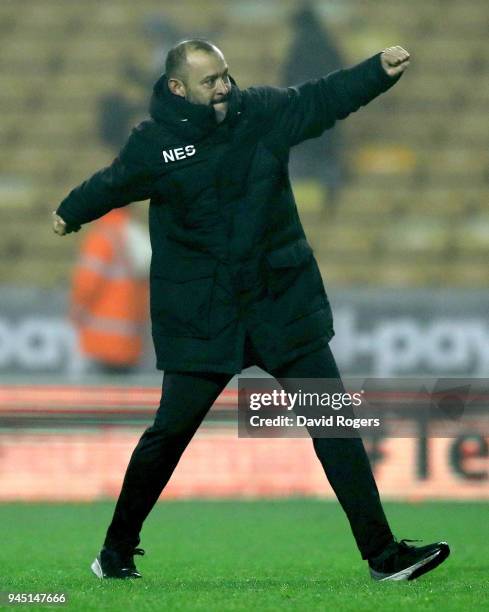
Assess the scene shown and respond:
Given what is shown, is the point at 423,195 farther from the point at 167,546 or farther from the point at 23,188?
the point at 167,546

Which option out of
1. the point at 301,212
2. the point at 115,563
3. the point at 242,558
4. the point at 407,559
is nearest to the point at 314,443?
the point at 407,559

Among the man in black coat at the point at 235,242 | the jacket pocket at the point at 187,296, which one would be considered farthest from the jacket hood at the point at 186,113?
the jacket pocket at the point at 187,296

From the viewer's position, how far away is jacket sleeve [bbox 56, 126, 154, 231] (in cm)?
422

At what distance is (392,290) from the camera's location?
9719 millimetres

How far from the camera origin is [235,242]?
4.23 metres

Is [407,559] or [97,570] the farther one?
[97,570]

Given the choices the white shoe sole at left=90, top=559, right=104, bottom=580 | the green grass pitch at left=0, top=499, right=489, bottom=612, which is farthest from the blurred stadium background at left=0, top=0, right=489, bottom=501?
the white shoe sole at left=90, top=559, right=104, bottom=580

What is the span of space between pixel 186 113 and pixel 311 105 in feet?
1.09

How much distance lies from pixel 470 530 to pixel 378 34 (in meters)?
8.28

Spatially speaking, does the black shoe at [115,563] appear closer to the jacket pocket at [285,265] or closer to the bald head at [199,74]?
the jacket pocket at [285,265]

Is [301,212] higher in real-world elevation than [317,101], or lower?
higher

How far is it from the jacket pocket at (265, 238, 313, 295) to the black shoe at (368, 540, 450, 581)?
2.41 ft

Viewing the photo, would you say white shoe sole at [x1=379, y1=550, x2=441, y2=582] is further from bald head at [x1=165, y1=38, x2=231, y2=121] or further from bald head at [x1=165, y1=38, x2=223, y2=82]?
→ bald head at [x1=165, y1=38, x2=223, y2=82]

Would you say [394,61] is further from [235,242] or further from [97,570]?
[97,570]
